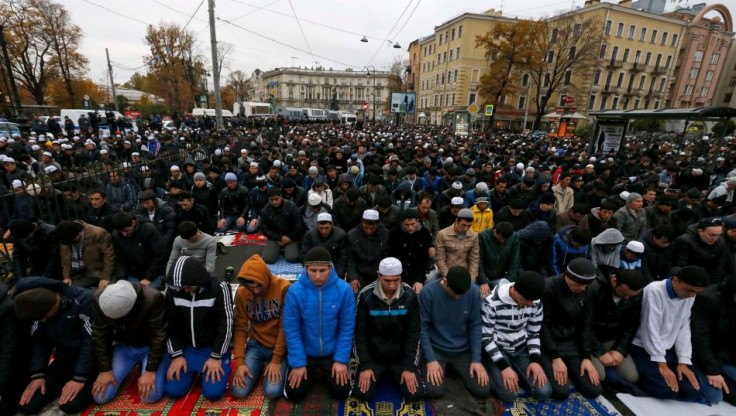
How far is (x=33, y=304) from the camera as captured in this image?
284 centimetres

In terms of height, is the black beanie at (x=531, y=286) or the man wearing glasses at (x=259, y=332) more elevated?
the black beanie at (x=531, y=286)

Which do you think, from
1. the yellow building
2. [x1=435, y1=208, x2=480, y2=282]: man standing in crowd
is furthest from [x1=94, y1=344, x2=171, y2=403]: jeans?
the yellow building

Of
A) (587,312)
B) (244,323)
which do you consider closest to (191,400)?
(244,323)

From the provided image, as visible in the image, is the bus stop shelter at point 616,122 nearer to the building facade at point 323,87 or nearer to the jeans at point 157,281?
the jeans at point 157,281

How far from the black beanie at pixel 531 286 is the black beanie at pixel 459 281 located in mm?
543

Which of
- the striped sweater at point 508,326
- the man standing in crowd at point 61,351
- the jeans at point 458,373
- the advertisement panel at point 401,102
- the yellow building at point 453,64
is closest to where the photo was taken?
the man standing in crowd at point 61,351

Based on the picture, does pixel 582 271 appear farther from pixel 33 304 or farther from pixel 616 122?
pixel 616 122

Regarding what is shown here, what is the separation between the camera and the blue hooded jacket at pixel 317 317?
3.34m

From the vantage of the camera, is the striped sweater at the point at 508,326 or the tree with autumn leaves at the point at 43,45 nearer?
the striped sweater at the point at 508,326

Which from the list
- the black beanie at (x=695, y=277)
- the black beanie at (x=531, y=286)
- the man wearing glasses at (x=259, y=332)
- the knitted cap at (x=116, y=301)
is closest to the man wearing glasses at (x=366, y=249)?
the man wearing glasses at (x=259, y=332)

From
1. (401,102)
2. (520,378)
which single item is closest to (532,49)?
(401,102)

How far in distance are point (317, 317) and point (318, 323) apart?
0.26 feet

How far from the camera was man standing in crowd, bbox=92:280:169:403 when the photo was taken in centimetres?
308

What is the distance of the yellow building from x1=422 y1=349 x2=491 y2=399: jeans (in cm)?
4443
